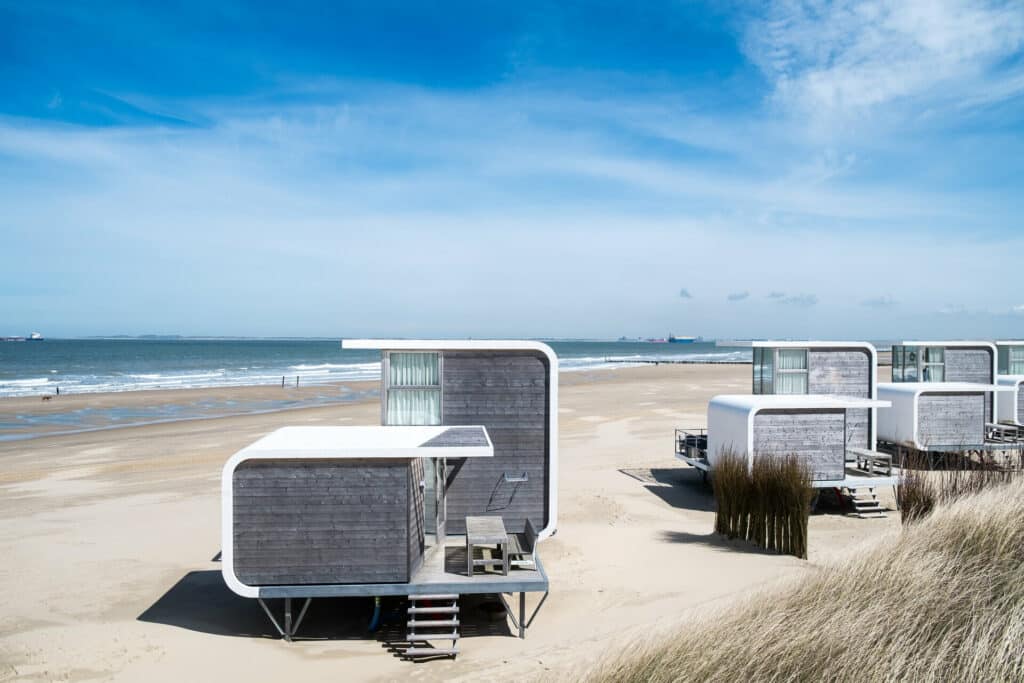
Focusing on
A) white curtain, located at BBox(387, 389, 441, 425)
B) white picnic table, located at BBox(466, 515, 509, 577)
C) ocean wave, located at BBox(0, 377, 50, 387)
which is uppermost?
white curtain, located at BBox(387, 389, 441, 425)

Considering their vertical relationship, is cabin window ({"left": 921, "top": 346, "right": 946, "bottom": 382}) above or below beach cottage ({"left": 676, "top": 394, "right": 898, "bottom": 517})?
above

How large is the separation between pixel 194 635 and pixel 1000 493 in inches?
474

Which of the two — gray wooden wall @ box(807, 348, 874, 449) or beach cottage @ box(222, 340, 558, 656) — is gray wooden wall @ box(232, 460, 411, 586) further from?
gray wooden wall @ box(807, 348, 874, 449)

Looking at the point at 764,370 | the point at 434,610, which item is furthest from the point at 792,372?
the point at 434,610

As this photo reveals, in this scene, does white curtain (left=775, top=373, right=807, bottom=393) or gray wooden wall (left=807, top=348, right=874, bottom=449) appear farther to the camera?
gray wooden wall (left=807, top=348, right=874, bottom=449)

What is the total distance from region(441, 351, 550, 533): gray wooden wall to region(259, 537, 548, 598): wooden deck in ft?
7.11

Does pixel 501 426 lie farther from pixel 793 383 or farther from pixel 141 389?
pixel 141 389

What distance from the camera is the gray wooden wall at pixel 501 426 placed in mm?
12461

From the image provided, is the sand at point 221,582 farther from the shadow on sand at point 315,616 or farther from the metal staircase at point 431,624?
the metal staircase at point 431,624

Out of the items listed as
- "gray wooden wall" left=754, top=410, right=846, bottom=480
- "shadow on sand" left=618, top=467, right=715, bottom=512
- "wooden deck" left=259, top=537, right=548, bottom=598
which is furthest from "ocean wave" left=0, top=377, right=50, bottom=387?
"gray wooden wall" left=754, top=410, right=846, bottom=480

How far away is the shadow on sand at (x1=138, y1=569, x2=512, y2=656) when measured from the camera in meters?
10.2

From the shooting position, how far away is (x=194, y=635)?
10062mm

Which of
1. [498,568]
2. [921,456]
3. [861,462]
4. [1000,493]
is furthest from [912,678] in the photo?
[921,456]

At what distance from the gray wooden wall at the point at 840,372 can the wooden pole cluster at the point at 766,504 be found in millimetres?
6044
